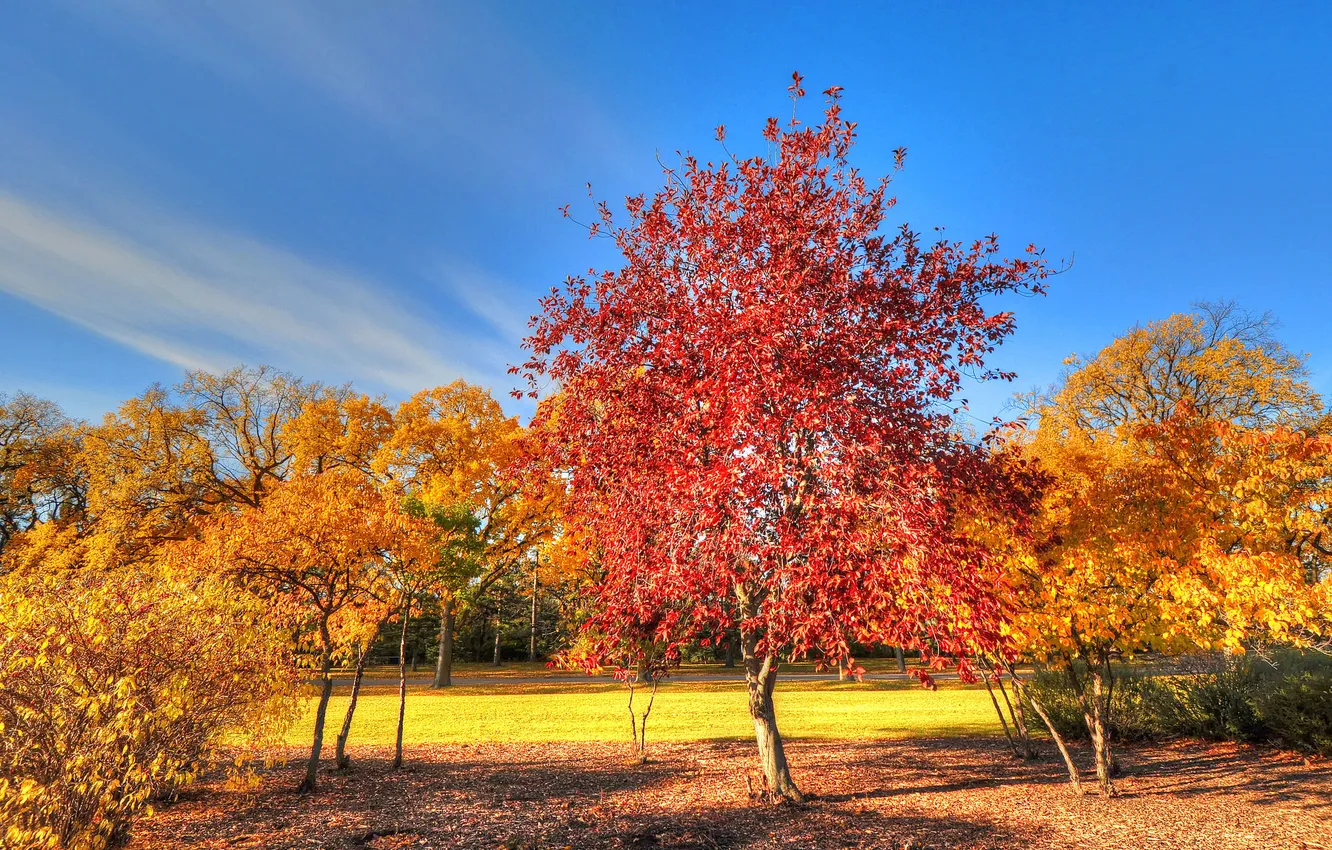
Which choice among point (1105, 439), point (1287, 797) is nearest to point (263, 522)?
point (1287, 797)

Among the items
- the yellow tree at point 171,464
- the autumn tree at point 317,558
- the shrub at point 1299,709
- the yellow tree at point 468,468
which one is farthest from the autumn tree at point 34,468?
the shrub at point 1299,709

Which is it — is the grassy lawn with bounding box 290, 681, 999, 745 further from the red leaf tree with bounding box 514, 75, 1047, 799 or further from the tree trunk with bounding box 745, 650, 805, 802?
the red leaf tree with bounding box 514, 75, 1047, 799

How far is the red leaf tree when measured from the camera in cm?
561

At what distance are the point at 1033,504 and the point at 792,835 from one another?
4843 mm

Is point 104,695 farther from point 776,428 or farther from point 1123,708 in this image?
point 1123,708

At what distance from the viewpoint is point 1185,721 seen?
13.2 m

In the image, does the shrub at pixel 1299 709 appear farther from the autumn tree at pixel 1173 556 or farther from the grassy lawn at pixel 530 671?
the grassy lawn at pixel 530 671

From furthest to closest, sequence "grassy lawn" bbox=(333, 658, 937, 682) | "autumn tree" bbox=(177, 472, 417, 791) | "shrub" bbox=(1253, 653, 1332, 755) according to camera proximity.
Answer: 1. "grassy lawn" bbox=(333, 658, 937, 682)
2. "shrub" bbox=(1253, 653, 1332, 755)
3. "autumn tree" bbox=(177, 472, 417, 791)

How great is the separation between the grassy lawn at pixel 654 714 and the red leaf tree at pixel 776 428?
8.45m

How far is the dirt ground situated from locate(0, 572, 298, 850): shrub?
1.25m

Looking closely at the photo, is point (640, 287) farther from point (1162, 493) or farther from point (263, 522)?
point (1162, 493)

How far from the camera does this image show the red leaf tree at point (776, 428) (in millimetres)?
5605

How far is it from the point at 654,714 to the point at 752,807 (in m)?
11.9

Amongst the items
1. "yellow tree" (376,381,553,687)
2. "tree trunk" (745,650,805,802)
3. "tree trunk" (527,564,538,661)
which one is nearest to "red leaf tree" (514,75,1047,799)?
"tree trunk" (745,650,805,802)
